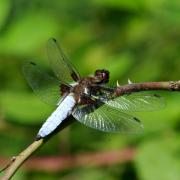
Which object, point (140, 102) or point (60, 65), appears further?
point (60, 65)

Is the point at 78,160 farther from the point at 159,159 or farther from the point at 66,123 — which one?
the point at 66,123

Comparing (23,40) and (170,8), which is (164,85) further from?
(23,40)

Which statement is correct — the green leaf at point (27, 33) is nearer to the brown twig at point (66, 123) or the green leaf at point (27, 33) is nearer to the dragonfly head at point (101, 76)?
the dragonfly head at point (101, 76)

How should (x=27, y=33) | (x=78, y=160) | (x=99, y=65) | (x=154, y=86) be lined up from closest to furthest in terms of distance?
(x=154, y=86)
(x=78, y=160)
(x=99, y=65)
(x=27, y=33)

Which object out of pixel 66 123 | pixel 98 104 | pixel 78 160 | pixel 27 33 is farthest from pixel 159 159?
pixel 66 123

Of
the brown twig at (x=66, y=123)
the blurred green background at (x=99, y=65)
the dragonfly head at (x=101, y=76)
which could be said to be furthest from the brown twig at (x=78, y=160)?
the brown twig at (x=66, y=123)

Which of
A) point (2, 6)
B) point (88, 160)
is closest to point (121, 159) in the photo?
point (88, 160)

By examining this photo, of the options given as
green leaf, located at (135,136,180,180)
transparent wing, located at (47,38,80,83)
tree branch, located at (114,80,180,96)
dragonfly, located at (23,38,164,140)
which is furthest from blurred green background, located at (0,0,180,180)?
tree branch, located at (114,80,180,96)
